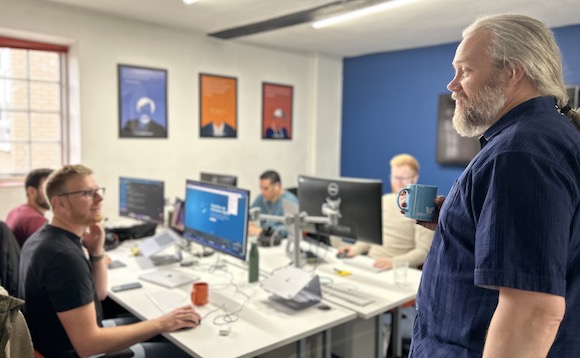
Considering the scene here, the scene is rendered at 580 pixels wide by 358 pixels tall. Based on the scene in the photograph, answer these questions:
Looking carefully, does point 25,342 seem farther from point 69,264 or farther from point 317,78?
point 317,78

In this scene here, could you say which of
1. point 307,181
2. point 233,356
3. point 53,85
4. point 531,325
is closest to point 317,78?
point 53,85

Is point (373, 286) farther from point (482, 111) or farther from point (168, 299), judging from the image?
point (482, 111)

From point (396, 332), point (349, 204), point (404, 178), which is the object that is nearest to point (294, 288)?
point (349, 204)

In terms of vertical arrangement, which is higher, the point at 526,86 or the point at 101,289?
the point at 526,86

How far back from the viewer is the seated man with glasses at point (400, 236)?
292 centimetres

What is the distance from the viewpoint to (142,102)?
4402 mm

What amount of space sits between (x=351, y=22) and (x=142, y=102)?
2.15 metres

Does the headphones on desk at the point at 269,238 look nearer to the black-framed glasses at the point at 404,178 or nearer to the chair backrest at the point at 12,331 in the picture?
the black-framed glasses at the point at 404,178

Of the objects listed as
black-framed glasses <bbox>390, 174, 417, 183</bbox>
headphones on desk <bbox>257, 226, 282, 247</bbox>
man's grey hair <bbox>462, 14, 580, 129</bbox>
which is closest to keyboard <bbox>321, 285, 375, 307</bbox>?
headphones on desk <bbox>257, 226, 282, 247</bbox>

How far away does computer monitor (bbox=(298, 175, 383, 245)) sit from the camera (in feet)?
7.95

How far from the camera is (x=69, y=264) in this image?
1.69 metres

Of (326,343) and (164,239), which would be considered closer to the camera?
(326,343)

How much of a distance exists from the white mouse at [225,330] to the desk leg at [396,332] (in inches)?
38.5

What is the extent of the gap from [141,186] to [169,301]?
1.50m
